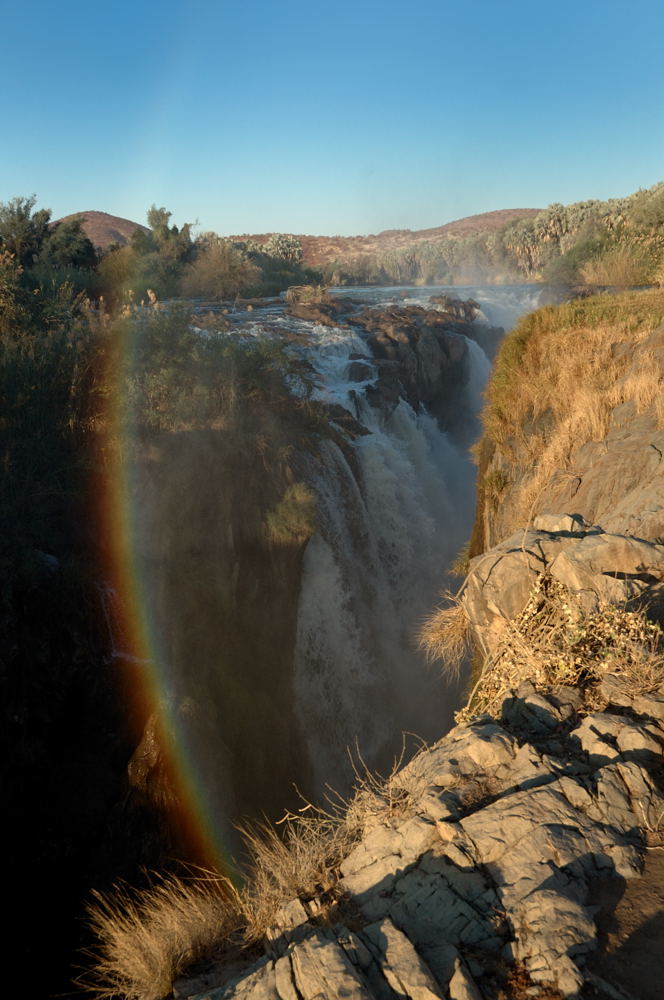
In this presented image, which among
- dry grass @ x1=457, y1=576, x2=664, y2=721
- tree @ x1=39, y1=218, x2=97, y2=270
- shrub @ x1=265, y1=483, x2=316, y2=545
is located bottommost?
shrub @ x1=265, y1=483, x2=316, y2=545

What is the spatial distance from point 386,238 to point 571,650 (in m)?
86.7

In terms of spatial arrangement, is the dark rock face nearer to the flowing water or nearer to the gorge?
the flowing water

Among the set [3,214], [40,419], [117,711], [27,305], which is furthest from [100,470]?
[3,214]

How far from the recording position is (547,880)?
288 cm

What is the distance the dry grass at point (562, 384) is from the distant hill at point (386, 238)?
1909 inches

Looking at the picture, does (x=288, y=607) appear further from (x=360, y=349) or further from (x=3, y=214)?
(x=3, y=214)

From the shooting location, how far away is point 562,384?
931 centimetres

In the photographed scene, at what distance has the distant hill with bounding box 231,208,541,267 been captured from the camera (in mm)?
65694

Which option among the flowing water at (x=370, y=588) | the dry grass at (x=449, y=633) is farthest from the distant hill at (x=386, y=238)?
the dry grass at (x=449, y=633)

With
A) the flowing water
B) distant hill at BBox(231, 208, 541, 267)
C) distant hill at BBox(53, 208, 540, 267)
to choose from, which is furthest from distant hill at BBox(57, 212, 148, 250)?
the flowing water

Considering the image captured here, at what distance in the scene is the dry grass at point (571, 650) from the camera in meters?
3.97

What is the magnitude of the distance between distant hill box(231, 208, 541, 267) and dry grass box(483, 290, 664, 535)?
159 ft

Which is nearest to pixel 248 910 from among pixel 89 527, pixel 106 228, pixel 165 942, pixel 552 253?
pixel 165 942

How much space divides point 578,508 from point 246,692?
5.68 metres
